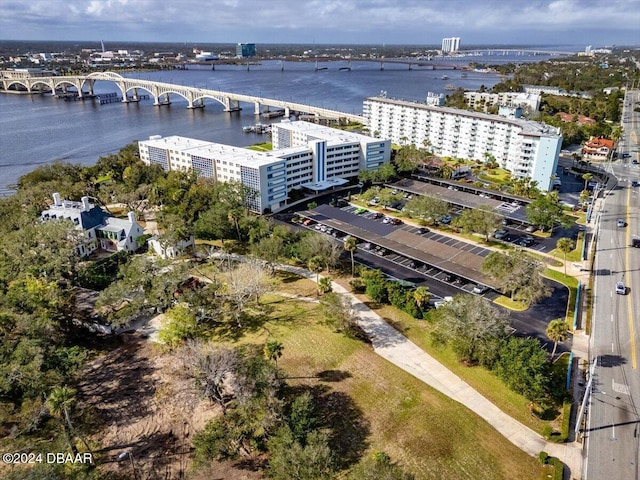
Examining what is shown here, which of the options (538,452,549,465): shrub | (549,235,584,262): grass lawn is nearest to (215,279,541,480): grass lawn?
(538,452,549,465): shrub

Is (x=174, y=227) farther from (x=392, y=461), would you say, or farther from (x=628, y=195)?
(x=628, y=195)

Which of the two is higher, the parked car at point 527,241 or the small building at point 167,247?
the small building at point 167,247

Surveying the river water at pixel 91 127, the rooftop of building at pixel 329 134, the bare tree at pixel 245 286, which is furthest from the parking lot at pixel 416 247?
the river water at pixel 91 127

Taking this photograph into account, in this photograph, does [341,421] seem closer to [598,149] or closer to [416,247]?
[416,247]

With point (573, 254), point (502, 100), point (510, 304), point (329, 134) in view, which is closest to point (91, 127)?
point (329, 134)

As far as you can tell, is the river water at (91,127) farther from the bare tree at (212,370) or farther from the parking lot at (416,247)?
the bare tree at (212,370)

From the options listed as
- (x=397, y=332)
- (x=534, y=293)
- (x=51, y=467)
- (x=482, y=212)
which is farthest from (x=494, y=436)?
(x=482, y=212)
